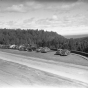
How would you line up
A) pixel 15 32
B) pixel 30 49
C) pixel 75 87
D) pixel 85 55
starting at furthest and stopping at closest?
pixel 15 32 < pixel 30 49 < pixel 85 55 < pixel 75 87

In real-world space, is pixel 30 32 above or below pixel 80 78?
above

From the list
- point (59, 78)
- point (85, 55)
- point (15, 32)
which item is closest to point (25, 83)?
point (59, 78)

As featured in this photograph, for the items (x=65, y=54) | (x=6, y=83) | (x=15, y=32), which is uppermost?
(x=15, y=32)

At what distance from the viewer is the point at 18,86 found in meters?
11.5

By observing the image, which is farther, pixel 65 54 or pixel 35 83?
pixel 65 54

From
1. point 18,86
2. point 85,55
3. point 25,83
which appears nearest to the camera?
point 18,86

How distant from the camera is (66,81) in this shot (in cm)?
1202

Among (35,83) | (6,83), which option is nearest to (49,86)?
(35,83)

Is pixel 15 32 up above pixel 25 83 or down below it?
→ above

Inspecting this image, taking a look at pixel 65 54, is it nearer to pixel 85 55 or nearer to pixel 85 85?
pixel 85 55

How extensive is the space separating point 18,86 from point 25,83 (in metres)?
0.90

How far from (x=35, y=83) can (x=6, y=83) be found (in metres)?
2.86

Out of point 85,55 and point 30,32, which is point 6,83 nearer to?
point 85,55

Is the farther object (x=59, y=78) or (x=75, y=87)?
(x=59, y=78)
